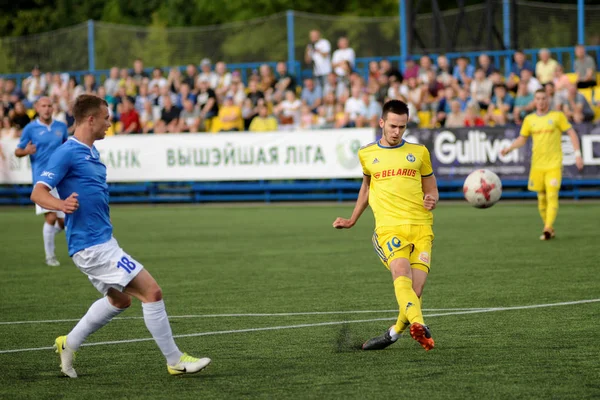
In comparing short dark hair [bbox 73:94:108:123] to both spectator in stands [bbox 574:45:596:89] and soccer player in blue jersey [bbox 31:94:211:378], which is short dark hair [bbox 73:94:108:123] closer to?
soccer player in blue jersey [bbox 31:94:211:378]

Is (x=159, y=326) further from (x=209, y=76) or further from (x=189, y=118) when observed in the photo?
(x=209, y=76)

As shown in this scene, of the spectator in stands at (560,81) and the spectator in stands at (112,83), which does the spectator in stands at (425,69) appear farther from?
the spectator in stands at (112,83)

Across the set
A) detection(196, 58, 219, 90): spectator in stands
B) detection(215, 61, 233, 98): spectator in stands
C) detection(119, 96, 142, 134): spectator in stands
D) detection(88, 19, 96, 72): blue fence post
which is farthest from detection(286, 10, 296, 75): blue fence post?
detection(88, 19, 96, 72): blue fence post

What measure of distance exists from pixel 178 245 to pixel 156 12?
35.0 metres

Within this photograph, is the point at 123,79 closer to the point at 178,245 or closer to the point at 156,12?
the point at 178,245

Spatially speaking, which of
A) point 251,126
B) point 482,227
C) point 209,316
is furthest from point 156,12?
point 209,316

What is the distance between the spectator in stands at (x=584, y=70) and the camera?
2427 cm

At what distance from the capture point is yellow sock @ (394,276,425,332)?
7715 millimetres

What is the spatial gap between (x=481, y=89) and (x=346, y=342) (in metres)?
16.9

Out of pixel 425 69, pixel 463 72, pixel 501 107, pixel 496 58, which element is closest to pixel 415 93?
pixel 425 69

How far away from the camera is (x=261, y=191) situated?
90.7ft

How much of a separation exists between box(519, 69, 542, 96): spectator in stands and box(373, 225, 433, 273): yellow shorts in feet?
54.0

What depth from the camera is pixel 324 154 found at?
1003 inches

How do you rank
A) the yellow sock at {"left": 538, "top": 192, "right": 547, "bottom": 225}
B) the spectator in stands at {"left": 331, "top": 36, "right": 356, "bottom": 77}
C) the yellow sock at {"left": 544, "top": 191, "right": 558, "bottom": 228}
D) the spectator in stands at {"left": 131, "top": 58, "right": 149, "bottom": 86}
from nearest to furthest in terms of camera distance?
the yellow sock at {"left": 544, "top": 191, "right": 558, "bottom": 228}
the yellow sock at {"left": 538, "top": 192, "right": 547, "bottom": 225}
the spectator in stands at {"left": 331, "top": 36, "right": 356, "bottom": 77}
the spectator in stands at {"left": 131, "top": 58, "right": 149, "bottom": 86}
